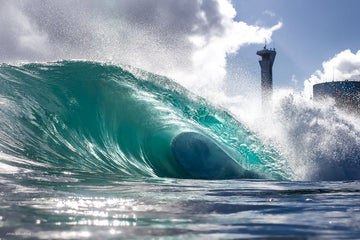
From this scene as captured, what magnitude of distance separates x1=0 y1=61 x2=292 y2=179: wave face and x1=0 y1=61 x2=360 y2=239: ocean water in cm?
2

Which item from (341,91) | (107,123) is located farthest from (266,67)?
(107,123)

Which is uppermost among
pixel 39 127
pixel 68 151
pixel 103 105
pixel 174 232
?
pixel 103 105

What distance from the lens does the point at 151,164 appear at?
6105 mm

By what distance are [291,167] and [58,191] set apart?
18.0 ft

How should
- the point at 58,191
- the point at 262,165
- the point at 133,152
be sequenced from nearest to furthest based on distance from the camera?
the point at 58,191, the point at 133,152, the point at 262,165

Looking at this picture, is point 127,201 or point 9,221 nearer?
point 9,221

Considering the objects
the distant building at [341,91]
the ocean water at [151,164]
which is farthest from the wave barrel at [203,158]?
the distant building at [341,91]

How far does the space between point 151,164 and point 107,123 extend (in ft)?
4.16

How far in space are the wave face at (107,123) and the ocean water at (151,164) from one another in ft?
0.08

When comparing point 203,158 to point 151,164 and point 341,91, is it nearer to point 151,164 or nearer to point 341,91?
point 151,164

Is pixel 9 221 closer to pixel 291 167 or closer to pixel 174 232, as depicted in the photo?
pixel 174 232

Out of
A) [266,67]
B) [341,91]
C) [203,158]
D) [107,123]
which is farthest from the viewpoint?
[341,91]

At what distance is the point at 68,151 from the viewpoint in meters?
5.50

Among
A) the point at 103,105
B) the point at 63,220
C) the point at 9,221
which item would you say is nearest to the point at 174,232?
the point at 63,220
